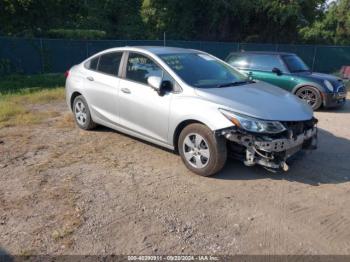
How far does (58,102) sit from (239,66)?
514 centimetres

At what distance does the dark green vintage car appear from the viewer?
970 cm

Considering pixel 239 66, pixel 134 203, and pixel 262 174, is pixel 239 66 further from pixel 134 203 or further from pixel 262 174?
pixel 134 203

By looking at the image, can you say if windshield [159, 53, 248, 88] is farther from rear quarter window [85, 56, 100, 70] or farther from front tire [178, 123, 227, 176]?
rear quarter window [85, 56, 100, 70]

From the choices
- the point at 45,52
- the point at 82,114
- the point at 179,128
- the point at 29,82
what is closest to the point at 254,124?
the point at 179,128

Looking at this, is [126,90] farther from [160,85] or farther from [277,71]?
[277,71]

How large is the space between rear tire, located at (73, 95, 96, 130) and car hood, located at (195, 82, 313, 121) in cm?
256

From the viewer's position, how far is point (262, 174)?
16.8 feet

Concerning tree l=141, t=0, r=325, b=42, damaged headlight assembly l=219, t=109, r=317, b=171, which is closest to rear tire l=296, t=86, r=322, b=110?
damaged headlight assembly l=219, t=109, r=317, b=171

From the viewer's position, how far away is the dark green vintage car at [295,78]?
9.70 meters

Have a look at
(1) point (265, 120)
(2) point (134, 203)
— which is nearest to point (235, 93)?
(1) point (265, 120)

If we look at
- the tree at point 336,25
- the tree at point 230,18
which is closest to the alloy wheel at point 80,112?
the tree at point 230,18

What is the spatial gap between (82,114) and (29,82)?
7526 millimetres

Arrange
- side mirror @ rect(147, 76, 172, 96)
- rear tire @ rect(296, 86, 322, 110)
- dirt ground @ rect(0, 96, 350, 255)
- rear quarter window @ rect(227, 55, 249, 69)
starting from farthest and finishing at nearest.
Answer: rear quarter window @ rect(227, 55, 249, 69)
rear tire @ rect(296, 86, 322, 110)
side mirror @ rect(147, 76, 172, 96)
dirt ground @ rect(0, 96, 350, 255)

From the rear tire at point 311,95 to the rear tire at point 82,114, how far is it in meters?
5.66
